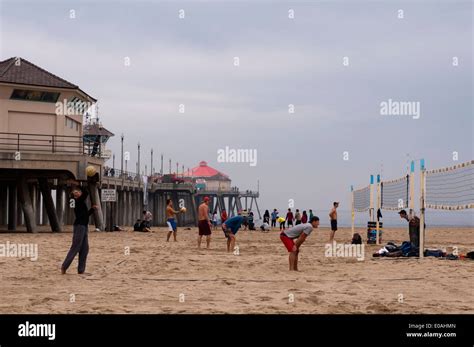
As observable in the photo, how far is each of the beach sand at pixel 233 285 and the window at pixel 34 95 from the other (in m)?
14.8

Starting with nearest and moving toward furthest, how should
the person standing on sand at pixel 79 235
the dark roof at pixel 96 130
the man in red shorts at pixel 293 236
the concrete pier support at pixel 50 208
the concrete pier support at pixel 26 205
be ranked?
the person standing on sand at pixel 79 235 → the man in red shorts at pixel 293 236 → the concrete pier support at pixel 26 205 → the concrete pier support at pixel 50 208 → the dark roof at pixel 96 130

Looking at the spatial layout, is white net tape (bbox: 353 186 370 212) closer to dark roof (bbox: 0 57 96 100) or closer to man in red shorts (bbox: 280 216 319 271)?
dark roof (bbox: 0 57 96 100)

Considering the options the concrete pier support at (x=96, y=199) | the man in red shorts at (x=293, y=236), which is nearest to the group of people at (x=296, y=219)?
the man in red shorts at (x=293, y=236)

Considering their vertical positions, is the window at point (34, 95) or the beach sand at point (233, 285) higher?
the window at point (34, 95)

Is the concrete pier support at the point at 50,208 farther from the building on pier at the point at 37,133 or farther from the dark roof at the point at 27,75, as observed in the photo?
the dark roof at the point at 27,75

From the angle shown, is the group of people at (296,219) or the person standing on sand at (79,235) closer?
the person standing on sand at (79,235)

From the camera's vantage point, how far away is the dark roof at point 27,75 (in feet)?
93.6

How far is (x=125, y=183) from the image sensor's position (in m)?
49.1

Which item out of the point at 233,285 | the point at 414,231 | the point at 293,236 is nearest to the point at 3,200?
the point at 414,231

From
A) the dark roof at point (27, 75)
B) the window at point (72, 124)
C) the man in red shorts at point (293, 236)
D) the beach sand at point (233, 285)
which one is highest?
the dark roof at point (27, 75)

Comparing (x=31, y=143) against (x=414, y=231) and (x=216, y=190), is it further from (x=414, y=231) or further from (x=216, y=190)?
(x=216, y=190)

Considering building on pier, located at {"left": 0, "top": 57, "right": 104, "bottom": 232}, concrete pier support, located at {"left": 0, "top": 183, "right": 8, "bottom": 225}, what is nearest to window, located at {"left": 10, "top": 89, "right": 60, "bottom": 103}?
building on pier, located at {"left": 0, "top": 57, "right": 104, "bottom": 232}

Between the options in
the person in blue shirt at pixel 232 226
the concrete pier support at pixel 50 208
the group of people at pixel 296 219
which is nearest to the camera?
the person in blue shirt at pixel 232 226

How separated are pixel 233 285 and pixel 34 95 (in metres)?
21.1
